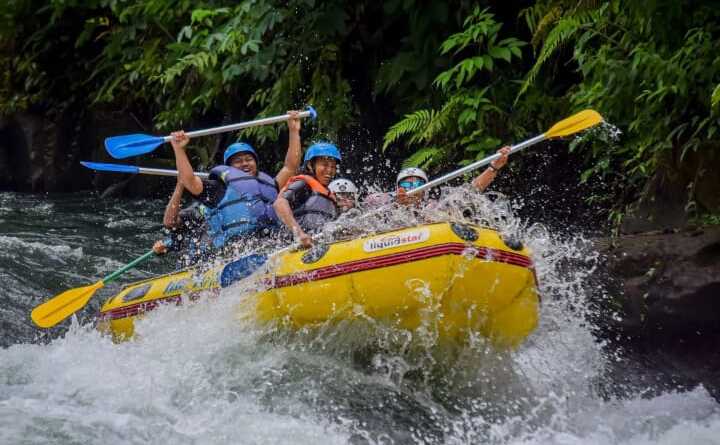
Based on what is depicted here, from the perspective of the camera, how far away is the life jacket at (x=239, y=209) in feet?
19.5

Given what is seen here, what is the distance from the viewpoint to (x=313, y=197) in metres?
5.78

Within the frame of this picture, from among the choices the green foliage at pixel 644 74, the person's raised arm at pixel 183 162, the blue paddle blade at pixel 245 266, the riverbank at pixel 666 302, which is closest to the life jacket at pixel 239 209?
the person's raised arm at pixel 183 162

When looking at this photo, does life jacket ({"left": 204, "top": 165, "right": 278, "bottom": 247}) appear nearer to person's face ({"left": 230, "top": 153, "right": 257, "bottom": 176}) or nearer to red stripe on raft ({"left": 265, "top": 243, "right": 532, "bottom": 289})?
person's face ({"left": 230, "top": 153, "right": 257, "bottom": 176})

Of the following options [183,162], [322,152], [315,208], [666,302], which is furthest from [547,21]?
[183,162]

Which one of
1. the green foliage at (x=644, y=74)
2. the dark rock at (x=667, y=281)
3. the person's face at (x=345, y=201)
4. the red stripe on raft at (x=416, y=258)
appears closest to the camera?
the red stripe on raft at (x=416, y=258)

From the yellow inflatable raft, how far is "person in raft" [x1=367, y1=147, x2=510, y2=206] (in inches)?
36.2

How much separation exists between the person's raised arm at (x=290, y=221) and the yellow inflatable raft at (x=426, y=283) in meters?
0.16

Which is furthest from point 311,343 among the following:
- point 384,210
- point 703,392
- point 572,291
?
point 703,392

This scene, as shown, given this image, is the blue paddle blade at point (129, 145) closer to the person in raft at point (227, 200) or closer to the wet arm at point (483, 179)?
the person in raft at point (227, 200)

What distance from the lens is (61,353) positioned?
565 cm

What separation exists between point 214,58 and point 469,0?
2.67 meters

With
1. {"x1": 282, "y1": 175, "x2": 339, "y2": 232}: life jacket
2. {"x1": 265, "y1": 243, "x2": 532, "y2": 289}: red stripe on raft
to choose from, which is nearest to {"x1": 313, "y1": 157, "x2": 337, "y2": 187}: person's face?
{"x1": 282, "y1": 175, "x2": 339, "y2": 232}: life jacket

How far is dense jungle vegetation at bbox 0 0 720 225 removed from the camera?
5.39m

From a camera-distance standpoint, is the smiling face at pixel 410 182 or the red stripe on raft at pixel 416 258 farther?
the smiling face at pixel 410 182
